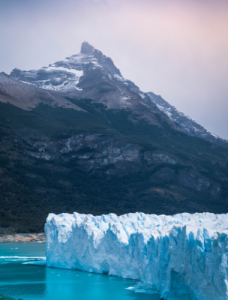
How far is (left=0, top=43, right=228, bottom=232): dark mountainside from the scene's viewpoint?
244ft

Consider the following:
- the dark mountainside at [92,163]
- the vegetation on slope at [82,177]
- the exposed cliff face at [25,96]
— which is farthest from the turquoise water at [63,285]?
the exposed cliff face at [25,96]

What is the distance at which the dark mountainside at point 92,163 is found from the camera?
244 feet

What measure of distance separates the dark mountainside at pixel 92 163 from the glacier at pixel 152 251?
27226 millimetres

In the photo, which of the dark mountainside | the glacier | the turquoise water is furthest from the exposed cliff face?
the turquoise water

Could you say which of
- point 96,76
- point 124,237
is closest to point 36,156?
point 124,237

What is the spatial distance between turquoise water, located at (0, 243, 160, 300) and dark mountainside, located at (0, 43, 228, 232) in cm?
2702

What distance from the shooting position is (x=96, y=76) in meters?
168

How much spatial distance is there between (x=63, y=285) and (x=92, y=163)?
72562 millimetres

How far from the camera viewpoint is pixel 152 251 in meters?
24.2

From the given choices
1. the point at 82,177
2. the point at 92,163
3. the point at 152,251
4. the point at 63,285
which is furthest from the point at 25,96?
the point at 152,251

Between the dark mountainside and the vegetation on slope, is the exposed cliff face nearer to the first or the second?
the dark mountainside

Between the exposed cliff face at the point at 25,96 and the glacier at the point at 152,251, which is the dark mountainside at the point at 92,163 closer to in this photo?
the exposed cliff face at the point at 25,96

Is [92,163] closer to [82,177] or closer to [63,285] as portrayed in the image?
[82,177]

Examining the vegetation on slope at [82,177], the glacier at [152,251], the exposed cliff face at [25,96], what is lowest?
the glacier at [152,251]
